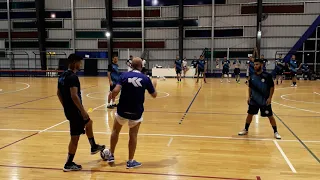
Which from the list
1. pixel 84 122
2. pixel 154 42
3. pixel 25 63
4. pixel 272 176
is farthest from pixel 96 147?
pixel 25 63

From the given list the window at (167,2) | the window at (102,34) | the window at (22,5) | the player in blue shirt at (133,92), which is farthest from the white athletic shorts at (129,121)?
the window at (22,5)

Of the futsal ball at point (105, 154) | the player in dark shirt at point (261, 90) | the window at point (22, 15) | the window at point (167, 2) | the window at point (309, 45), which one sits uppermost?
the window at point (167, 2)

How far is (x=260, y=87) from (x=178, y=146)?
2.29 m

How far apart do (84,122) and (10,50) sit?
31.3 metres

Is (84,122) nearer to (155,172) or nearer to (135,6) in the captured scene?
(155,172)

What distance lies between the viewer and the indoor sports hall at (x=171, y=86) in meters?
5.23

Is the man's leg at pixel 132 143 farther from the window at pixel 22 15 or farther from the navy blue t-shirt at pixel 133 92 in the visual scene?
the window at pixel 22 15

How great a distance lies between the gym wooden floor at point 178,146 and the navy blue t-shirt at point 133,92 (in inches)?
38.4

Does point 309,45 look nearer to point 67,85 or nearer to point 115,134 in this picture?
point 115,134

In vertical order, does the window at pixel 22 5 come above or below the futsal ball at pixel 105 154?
above

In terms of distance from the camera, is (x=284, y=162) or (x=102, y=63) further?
(x=102, y=63)

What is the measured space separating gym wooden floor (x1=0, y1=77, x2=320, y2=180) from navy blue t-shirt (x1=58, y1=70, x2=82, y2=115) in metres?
1.08

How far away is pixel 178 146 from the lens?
6.20m

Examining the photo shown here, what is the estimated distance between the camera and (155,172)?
189 inches
